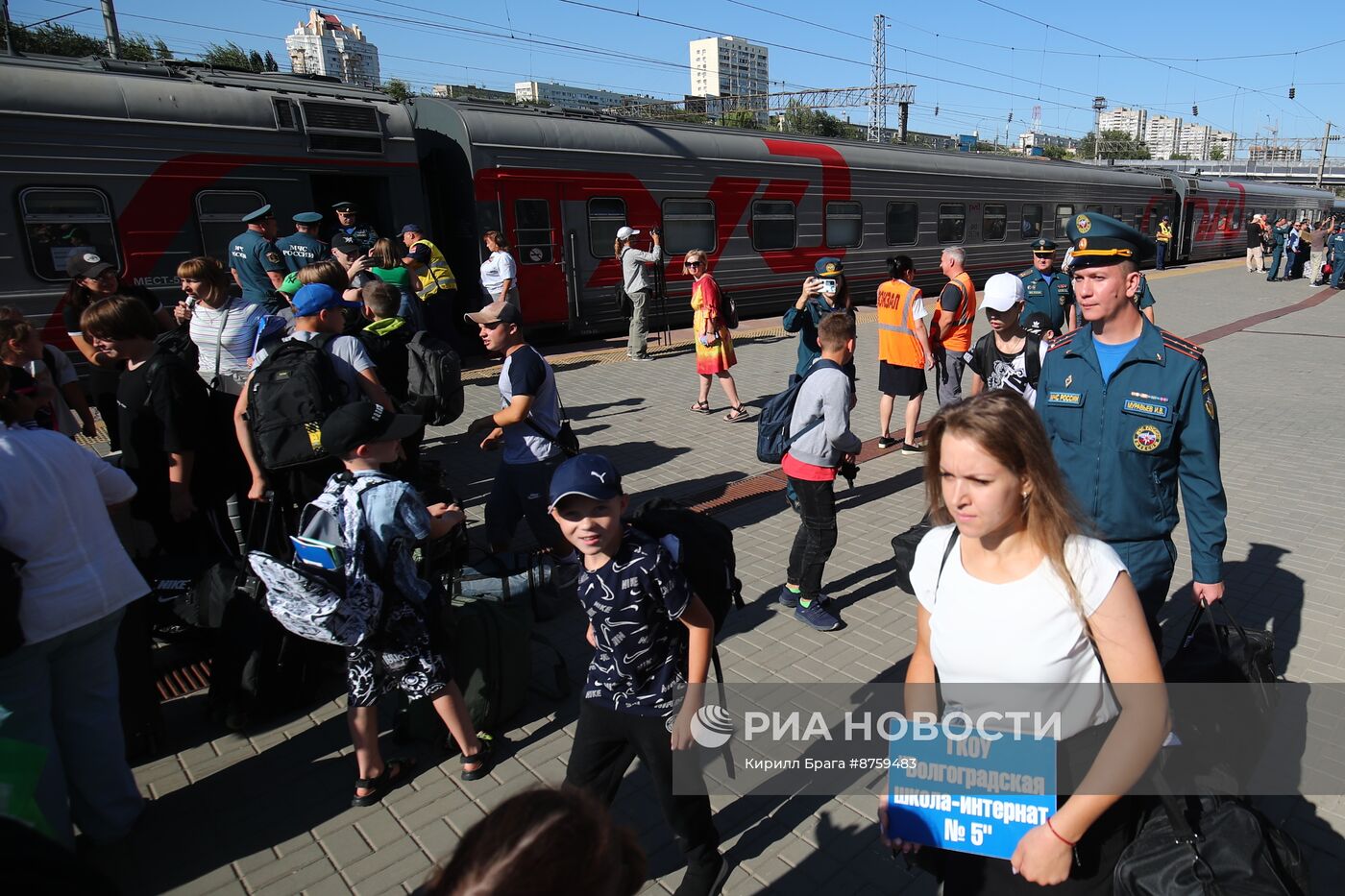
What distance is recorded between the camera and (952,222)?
60.3ft

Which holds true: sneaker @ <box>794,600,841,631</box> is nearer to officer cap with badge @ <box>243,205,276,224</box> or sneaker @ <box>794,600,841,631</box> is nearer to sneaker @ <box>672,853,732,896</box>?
sneaker @ <box>672,853,732,896</box>

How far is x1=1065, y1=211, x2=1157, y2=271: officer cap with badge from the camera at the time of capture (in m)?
2.80

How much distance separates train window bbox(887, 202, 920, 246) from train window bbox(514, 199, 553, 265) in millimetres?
8244

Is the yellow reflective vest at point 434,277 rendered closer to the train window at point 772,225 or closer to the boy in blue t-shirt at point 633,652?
the train window at point 772,225

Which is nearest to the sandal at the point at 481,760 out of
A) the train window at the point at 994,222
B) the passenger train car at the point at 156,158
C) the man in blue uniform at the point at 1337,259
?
the passenger train car at the point at 156,158

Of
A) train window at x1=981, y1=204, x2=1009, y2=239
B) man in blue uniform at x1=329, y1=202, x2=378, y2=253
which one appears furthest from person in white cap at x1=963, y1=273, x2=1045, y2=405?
train window at x1=981, y1=204, x2=1009, y2=239

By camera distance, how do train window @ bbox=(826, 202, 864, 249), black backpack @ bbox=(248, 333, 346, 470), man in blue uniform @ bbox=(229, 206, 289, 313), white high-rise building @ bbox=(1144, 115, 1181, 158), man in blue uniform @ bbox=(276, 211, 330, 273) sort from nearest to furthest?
black backpack @ bbox=(248, 333, 346, 470) → man in blue uniform @ bbox=(229, 206, 289, 313) → man in blue uniform @ bbox=(276, 211, 330, 273) → train window @ bbox=(826, 202, 864, 249) → white high-rise building @ bbox=(1144, 115, 1181, 158)

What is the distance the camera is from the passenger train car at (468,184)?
26.2ft

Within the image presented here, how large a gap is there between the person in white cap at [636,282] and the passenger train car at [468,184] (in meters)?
0.90

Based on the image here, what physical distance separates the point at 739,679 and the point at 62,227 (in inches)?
326

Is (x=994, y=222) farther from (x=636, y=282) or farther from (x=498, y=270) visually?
(x=498, y=270)

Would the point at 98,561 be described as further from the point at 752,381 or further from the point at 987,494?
the point at 752,381

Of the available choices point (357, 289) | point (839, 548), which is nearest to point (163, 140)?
point (357, 289)

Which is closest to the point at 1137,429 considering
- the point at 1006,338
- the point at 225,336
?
the point at 1006,338
